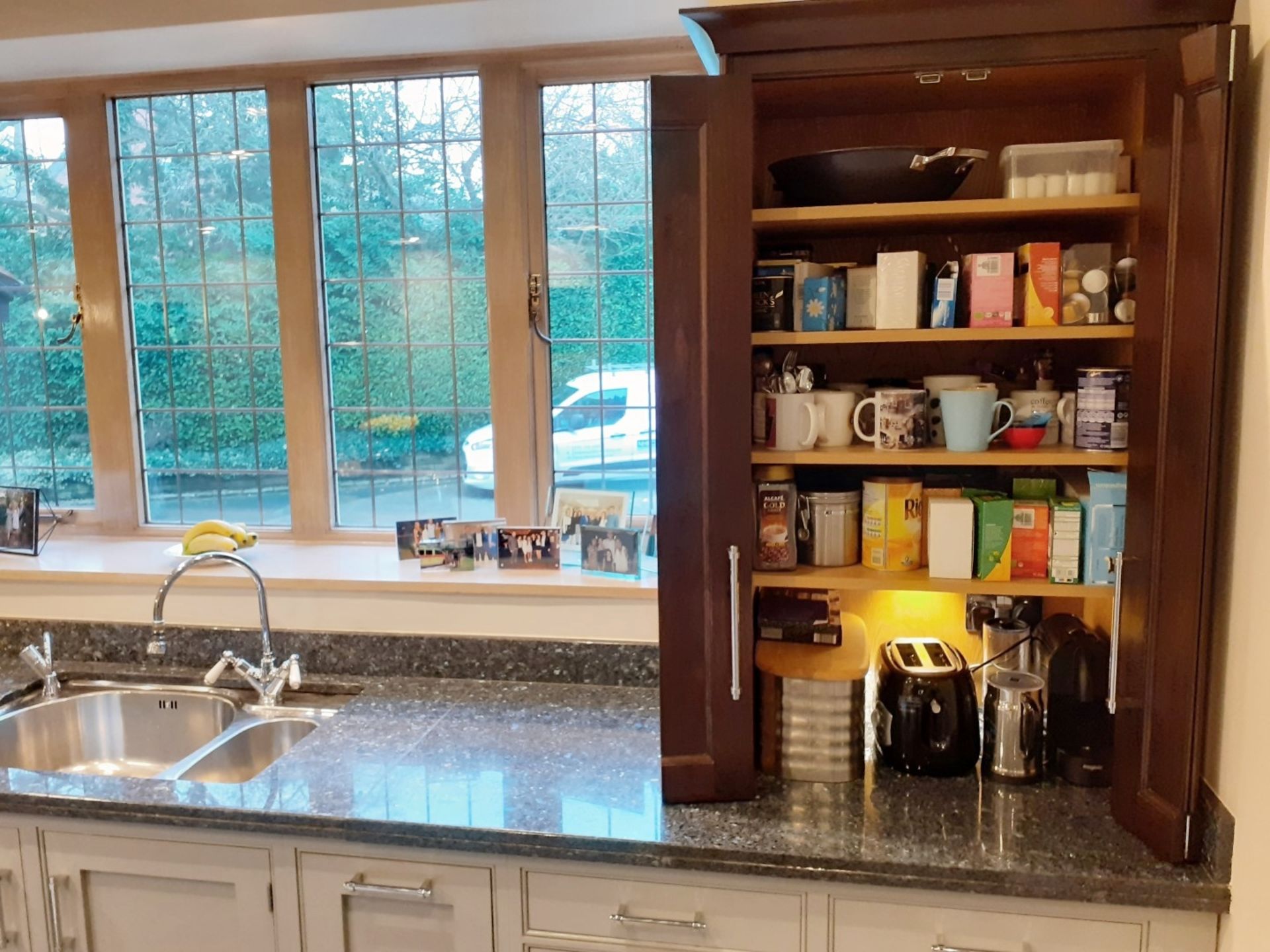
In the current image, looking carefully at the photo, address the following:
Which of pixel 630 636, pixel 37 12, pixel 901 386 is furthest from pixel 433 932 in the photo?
pixel 37 12

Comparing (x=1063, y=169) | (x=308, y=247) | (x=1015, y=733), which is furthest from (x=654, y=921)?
(x=308, y=247)

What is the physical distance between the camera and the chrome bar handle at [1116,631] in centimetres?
148

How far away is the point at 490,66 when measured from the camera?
7.57ft

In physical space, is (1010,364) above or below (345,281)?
below

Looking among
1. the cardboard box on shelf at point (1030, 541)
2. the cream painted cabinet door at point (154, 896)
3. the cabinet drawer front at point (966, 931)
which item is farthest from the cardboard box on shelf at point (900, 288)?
the cream painted cabinet door at point (154, 896)

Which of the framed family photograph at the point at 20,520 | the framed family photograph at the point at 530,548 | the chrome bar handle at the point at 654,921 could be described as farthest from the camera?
the framed family photograph at the point at 20,520

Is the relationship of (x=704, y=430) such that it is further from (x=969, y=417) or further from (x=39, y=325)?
(x=39, y=325)

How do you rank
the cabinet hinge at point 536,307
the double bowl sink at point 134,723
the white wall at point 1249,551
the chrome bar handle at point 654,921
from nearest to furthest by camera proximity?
the white wall at point 1249,551
the chrome bar handle at point 654,921
the double bowl sink at point 134,723
the cabinet hinge at point 536,307

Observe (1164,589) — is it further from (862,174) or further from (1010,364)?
(862,174)

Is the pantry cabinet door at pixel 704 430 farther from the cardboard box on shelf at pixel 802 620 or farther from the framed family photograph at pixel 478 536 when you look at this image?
the framed family photograph at pixel 478 536

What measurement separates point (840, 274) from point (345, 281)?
1.36m

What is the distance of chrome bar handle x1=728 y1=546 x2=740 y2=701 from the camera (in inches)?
61.8

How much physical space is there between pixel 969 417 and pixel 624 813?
82cm

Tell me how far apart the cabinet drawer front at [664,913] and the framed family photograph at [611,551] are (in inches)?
29.0
